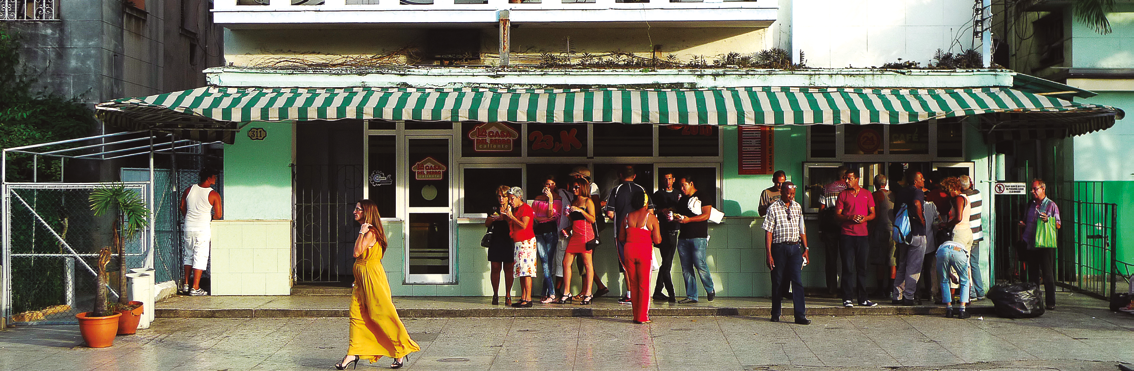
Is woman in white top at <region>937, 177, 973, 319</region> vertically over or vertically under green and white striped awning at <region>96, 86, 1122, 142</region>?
under

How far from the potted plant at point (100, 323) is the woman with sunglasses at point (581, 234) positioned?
5.09m

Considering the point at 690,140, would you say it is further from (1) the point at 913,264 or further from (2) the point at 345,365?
(2) the point at 345,365

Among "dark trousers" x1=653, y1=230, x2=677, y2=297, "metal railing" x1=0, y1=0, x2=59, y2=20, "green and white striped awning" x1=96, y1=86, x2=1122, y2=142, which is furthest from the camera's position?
"metal railing" x1=0, y1=0, x2=59, y2=20

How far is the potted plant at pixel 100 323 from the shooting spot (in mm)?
9250

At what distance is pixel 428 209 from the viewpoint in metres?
12.6

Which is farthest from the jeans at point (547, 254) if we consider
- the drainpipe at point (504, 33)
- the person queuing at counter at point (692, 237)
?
the drainpipe at point (504, 33)

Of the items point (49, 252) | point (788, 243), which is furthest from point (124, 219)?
point (788, 243)

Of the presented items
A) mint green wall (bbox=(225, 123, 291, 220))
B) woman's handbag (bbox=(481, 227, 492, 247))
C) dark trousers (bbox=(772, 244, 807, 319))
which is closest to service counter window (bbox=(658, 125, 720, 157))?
dark trousers (bbox=(772, 244, 807, 319))

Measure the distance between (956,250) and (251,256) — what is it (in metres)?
8.82

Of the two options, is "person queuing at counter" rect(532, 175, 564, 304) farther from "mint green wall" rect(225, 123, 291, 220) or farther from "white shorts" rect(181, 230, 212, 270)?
"white shorts" rect(181, 230, 212, 270)

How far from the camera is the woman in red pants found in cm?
1028

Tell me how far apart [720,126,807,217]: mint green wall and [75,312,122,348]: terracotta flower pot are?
7.41 meters

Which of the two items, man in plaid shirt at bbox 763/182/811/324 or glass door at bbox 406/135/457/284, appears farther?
glass door at bbox 406/135/457/284

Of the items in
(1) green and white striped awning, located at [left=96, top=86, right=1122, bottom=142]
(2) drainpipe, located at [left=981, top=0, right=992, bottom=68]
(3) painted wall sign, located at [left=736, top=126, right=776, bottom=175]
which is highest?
(2) drainpipe, located at [left=981, top=0, right=992, bottom=68]
